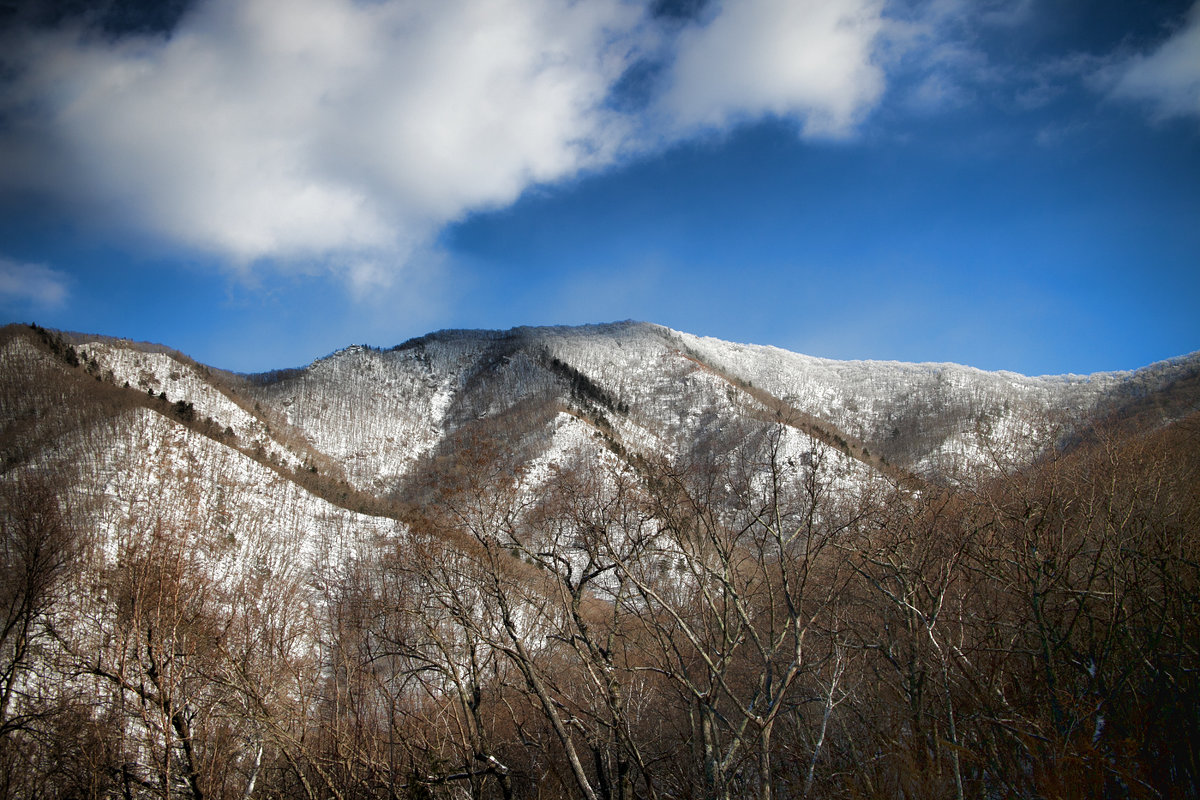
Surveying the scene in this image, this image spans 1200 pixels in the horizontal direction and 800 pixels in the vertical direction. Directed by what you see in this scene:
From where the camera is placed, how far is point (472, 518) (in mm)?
16250

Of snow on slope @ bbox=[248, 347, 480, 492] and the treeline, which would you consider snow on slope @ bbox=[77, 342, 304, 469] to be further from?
the treeline

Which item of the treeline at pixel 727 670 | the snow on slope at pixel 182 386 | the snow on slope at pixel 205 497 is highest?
the snow on slope at pixel 182 386

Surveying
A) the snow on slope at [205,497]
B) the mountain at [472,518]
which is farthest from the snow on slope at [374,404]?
the snow on slope at [205,497]

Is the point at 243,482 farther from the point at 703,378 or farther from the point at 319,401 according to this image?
the point at 703,378

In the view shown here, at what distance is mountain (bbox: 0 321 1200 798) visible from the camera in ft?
23.0

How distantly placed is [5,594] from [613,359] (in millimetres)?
90186

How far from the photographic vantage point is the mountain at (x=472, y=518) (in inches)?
276

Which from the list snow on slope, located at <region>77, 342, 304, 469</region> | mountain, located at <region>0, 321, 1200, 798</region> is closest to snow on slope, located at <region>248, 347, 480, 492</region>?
mountain, located at <region>0, 321, 1200, 798</region>

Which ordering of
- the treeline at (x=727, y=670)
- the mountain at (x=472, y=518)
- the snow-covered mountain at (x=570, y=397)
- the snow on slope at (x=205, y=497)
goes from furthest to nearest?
the snow-covered mountain at (x=570, y=397) < the snow on slope at (x=205, y=497) < the mountain at (x=472, y=518) < the treeline at (x=727, y=670)

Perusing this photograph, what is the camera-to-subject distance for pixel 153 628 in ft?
23.4

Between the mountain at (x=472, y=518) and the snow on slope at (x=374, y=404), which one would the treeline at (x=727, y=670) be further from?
the snow on slope at (x=374, y=404)

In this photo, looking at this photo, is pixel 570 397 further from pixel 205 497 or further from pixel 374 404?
pixel 205 497

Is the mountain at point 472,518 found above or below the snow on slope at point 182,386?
below

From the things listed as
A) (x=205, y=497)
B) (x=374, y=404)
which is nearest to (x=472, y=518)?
(x=205, y=497)
